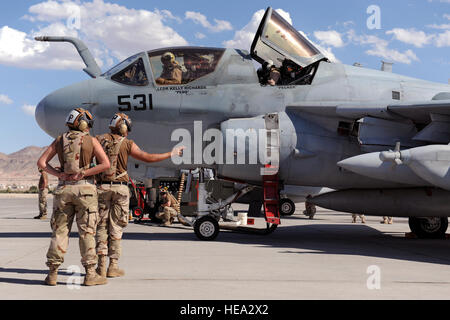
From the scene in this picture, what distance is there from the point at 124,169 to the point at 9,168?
668ft

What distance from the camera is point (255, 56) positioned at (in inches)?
366

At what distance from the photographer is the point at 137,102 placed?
9.17m

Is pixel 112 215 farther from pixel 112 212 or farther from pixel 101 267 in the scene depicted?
pixel 101 267

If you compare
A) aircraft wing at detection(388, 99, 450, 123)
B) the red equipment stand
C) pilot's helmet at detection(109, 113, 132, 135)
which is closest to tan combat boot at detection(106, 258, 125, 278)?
pilot's helmet at detection(109, 113, 132, 135)

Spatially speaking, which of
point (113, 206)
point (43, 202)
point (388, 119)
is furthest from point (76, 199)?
point (43, 202)

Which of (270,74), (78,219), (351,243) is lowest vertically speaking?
(351,243)

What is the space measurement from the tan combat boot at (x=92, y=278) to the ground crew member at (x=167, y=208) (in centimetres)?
873

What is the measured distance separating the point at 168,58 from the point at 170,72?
10.8 inches

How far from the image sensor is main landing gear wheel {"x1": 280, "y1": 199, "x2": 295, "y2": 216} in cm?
1897

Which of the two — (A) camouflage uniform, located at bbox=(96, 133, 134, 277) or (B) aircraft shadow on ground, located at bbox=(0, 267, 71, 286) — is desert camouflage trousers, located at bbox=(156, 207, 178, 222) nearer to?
(B) aircraft shadow on ground, located at bbox=(0, 267, 71, 286)

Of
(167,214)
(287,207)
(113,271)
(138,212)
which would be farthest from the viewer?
(287,207)

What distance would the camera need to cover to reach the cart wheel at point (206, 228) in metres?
9.50

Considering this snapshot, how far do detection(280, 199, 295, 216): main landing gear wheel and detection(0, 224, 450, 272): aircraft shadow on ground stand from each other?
6694 millimetres
